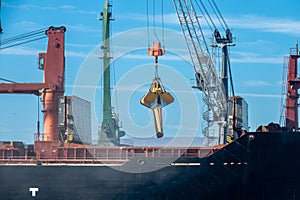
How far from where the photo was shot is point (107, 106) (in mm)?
56750

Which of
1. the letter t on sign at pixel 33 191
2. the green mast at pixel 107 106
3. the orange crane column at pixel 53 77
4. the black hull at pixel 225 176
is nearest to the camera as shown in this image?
the black hull at pixel 225 176

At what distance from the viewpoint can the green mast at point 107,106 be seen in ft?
180

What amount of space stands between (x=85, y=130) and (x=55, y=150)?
4841 millimetres

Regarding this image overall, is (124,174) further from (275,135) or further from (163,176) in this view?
(275,135)

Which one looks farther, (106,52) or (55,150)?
(106,52)

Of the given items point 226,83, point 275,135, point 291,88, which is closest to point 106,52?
point 226,83

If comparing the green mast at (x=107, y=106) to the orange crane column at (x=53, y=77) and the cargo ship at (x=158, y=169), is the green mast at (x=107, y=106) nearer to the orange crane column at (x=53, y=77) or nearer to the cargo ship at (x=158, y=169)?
the orange crane column at (x=53, y=77)

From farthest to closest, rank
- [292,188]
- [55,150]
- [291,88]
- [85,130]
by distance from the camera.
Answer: [291,88] < [85,130] < [55,150] < [292,188]

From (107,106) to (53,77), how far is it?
6.18 metres

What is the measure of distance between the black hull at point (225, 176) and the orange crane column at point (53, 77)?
877cm

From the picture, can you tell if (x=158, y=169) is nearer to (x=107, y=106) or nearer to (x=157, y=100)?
(x=157, y=100)

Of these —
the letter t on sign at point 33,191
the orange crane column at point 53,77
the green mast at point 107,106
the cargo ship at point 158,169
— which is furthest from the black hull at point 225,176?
the green mast at point 107,106

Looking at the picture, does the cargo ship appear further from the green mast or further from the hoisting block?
the green mast

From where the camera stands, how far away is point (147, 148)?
45.0m
